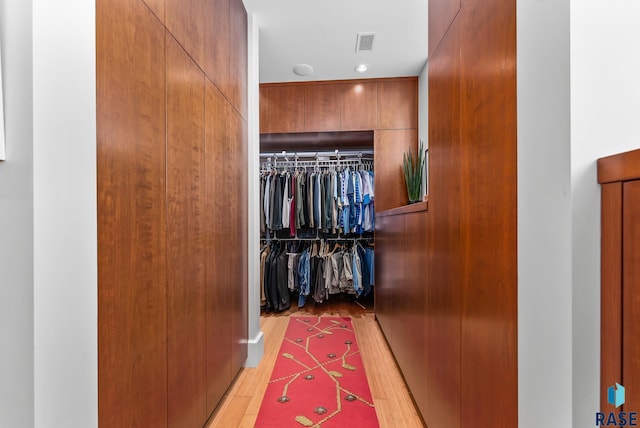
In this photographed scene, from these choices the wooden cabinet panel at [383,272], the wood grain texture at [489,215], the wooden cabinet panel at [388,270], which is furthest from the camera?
the wooden cabinet panel at [383,272]

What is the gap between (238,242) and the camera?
81.6 inches

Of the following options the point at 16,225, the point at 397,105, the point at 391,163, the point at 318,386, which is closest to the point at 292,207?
the point at 391,163

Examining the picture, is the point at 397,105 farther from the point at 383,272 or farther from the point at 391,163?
the point at 383,272

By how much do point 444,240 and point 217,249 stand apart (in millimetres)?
1211

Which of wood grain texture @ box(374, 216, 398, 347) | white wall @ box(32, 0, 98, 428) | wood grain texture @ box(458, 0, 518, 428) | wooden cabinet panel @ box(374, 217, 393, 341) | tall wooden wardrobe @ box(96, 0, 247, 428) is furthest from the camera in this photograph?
wooden cabinet panel @ box(374, 217, 393, 341)

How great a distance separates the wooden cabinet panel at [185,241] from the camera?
1.21m

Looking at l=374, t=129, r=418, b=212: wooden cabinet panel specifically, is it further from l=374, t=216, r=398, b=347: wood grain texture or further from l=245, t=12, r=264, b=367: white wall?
l=245, t=12, r=264, b=367: white wall

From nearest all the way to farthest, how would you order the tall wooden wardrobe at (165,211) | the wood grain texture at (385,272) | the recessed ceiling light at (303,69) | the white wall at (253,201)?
the tall wooden wardrobe at (165,211), the white wall at (253,201), the wood grain texture at (385,272), the recessed ceiling light at (303,69)

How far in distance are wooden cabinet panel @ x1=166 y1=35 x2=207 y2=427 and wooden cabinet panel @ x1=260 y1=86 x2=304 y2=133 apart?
2009 millimetres

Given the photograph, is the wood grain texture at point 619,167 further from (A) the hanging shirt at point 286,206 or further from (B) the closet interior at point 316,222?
(A) the hanging shirt at point 286,206

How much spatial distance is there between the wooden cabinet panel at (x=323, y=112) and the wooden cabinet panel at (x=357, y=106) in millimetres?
69

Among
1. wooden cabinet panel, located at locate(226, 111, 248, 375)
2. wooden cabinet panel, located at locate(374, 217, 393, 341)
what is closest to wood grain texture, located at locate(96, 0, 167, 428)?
wooden cabinet panel, located at locate(226, 111, 248, 375)

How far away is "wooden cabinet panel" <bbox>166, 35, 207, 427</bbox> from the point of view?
121 cm

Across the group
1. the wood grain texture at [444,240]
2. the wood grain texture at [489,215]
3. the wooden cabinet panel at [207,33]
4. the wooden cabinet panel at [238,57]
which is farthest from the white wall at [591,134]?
the wooden cabinet panel at [238,57]
